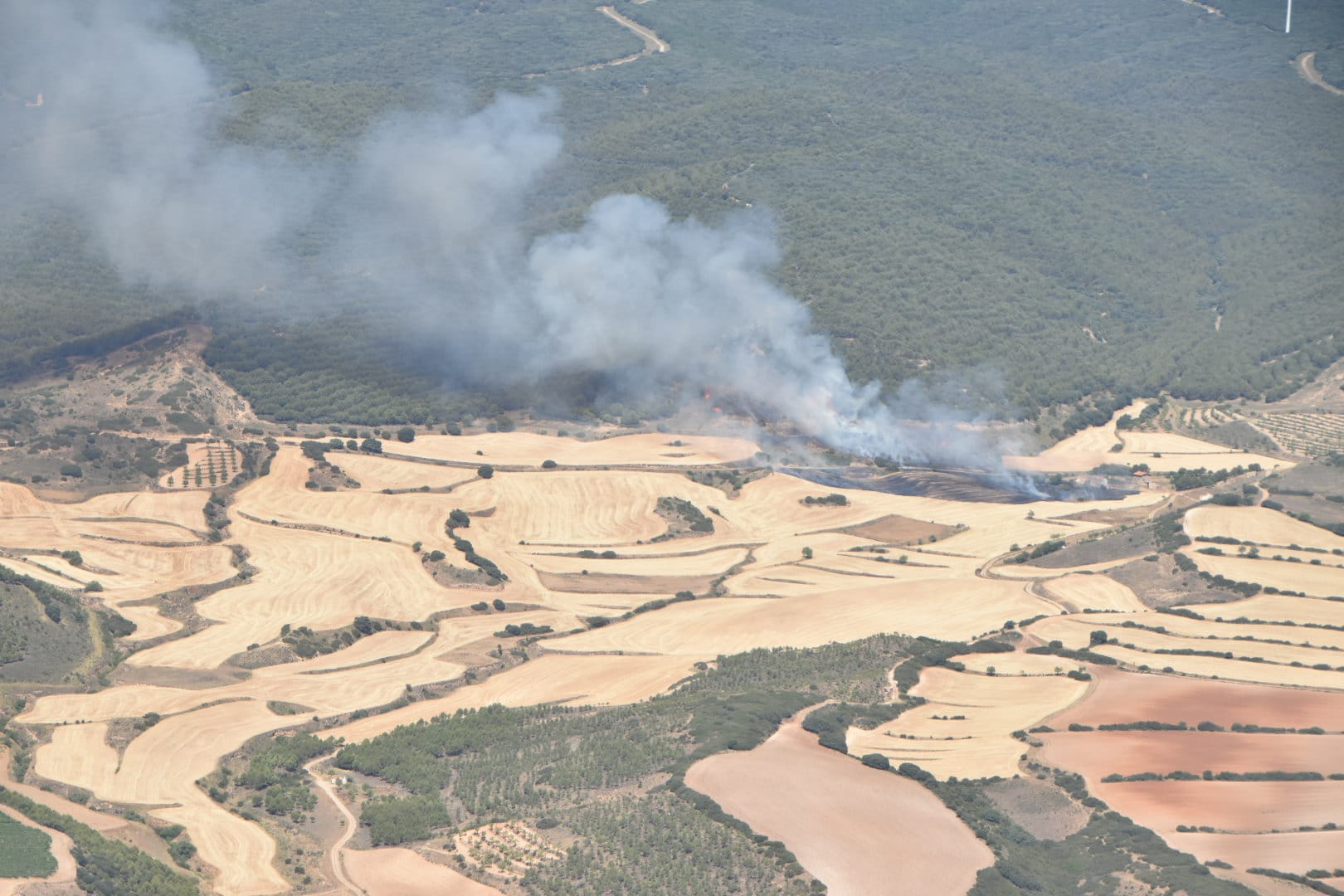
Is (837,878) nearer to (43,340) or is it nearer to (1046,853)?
(1046,853)

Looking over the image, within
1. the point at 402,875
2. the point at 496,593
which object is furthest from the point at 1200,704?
the point at 496,593

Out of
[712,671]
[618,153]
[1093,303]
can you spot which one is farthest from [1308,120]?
[712,671]

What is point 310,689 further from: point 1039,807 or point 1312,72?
point 1312,72

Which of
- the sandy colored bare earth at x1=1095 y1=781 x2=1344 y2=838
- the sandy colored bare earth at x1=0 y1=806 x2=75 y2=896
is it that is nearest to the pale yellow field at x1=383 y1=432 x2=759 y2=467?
the sandy colored bare earth at x1=1095 y1=781 x2=1344 y2=838

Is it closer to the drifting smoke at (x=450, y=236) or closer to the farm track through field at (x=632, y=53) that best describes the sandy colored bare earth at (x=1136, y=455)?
the drifting smoke at (x=450, y=236)

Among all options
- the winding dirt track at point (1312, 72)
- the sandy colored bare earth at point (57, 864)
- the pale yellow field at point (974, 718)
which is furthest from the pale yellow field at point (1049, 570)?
the winding dirt track at point (1312, 72)

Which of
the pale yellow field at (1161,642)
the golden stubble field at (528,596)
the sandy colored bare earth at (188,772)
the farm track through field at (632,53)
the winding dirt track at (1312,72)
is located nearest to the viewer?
the sandy colored bare earth at (188,772)
